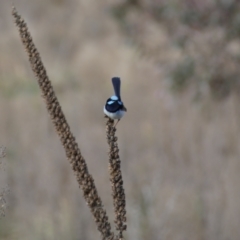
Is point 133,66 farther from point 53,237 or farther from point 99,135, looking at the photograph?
point 53,237

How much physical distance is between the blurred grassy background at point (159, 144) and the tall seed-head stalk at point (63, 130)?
7.09 feet

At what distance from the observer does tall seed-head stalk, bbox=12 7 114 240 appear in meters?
1.32

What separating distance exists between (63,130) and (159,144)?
5256 mm

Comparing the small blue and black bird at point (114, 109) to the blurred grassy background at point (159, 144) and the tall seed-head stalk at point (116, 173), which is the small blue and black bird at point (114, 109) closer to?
the tall seed-head stalk at point (116, 173)

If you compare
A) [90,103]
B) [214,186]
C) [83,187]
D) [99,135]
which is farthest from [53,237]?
[90,103]

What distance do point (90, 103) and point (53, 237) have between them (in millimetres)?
5424

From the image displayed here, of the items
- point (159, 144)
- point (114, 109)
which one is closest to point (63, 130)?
point (114, 109)

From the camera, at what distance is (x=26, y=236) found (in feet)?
13.8

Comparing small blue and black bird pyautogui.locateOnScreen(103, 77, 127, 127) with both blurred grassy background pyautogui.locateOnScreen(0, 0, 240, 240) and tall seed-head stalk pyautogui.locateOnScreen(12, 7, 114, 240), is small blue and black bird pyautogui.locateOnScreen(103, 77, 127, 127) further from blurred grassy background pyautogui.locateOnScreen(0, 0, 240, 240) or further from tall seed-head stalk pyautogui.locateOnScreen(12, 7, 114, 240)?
blurred grassy background pyautogui.locateOnScreen(0, 0, 240, 240)

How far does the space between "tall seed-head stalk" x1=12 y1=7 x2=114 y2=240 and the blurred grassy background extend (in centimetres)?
216

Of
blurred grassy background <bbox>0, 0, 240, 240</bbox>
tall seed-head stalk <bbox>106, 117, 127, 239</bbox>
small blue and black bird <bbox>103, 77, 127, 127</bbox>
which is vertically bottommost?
tall seed-head stalk <bbox>106, 117, 127, 239</bbox>

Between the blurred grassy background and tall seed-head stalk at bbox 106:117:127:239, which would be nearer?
tall seed-head stalk at bbox 106:117:127:239

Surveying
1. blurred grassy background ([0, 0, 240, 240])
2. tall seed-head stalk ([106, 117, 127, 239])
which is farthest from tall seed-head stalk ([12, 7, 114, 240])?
blurred grassy background ([0, 0, 240, 240])

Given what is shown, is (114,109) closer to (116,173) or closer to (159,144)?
(116,173)
